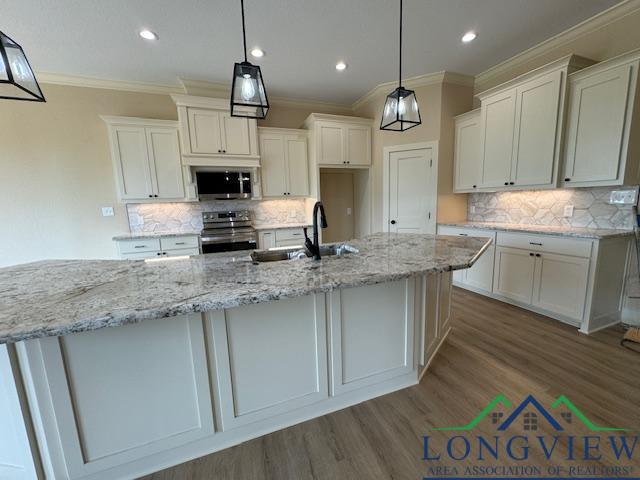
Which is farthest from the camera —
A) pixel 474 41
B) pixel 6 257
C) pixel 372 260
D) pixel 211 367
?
pixel 6 257

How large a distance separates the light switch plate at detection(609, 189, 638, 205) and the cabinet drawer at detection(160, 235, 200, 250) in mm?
4781

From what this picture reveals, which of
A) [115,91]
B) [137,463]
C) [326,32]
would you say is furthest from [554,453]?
[115,91]

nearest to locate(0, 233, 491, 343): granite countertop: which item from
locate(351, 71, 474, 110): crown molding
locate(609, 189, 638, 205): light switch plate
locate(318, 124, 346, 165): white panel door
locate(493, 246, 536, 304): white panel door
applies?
locate(493, 246, 536, 304): white panel door

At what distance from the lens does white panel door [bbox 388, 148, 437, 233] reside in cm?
386

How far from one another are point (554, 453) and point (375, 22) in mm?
3479

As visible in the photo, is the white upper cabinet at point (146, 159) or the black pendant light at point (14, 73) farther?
the white upper cabinet at point (146, 159)

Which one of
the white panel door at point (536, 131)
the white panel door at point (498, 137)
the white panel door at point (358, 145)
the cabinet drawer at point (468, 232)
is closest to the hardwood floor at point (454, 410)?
the cabinet drawer at point (468, 232)

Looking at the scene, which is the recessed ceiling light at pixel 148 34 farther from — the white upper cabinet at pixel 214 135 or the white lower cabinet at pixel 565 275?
the white lower cabinet at pixel 565 275

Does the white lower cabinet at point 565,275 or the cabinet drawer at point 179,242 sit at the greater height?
the cabinet drawer at point 179,242

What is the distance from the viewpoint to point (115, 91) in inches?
141

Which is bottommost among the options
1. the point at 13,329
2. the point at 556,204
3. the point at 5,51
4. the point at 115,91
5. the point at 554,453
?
the point at 554,453

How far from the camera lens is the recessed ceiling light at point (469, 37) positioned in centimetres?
276

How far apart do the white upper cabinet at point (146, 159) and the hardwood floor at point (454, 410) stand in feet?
10.9

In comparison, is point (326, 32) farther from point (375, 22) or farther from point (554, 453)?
point (554, 453)
